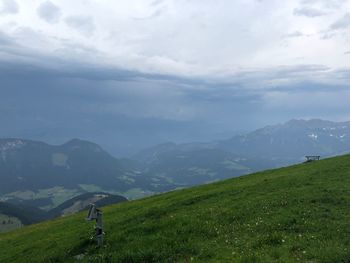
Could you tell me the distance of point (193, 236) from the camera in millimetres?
25281

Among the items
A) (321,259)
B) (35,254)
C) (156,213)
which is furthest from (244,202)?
(35,254)

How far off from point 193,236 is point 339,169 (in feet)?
90.1

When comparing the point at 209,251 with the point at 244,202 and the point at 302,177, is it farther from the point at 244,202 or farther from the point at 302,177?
the point at 302,177

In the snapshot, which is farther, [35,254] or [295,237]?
[35,254]

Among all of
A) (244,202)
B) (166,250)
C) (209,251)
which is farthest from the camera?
(244,202)

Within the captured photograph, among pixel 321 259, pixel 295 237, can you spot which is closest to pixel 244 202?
pixel 295 237

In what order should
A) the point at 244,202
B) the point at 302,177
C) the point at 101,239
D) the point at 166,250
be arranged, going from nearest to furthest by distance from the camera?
the point at 166,250
the point at 101,239
the point at 244,202
the point at 302,177

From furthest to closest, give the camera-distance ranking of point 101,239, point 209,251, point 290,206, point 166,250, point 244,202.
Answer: point 244,202
point 290,206
point 101,239
point 166,250
point 209,251

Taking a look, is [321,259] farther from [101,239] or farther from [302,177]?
[302,177]

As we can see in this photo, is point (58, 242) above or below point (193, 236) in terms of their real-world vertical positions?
below

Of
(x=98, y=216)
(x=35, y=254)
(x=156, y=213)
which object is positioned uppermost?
(x=98, y=216)

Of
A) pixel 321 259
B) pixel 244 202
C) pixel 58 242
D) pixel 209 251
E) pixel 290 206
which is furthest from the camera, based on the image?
pixel 58 242

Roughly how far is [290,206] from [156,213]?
12.1 m

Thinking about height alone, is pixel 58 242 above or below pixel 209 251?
below
